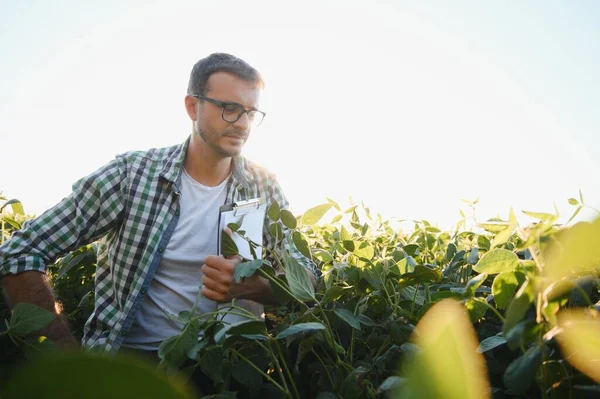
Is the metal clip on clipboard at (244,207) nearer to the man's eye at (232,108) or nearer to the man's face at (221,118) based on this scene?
the man's face at (221,118)

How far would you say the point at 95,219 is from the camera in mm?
2170

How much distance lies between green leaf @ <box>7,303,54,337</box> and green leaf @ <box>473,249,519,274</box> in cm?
97

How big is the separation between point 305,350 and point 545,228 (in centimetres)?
62

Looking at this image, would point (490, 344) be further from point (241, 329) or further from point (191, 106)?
point (191, 106)

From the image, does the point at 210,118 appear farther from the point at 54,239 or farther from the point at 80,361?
the point at 80,361

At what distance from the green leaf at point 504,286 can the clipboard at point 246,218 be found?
3.06ft

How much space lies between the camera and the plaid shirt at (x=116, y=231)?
2.04 metres

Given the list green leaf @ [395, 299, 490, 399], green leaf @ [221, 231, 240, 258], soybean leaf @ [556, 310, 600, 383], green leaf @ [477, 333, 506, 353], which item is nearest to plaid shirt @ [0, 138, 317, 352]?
green leaf @ [221, 231, 240, 258]

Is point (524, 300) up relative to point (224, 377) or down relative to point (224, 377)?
up

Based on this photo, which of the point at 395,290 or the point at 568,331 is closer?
the point at 568,331

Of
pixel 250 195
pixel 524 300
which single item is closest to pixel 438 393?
pixel 524 300

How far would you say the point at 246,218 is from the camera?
1652 mm

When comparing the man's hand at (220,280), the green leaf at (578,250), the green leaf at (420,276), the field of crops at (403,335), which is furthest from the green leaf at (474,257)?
the green leaf at (578,250)

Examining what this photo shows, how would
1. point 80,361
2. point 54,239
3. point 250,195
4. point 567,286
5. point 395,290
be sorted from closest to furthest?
point 80,361, point 567,286, point 395,290, point 54,239, point 250,195
